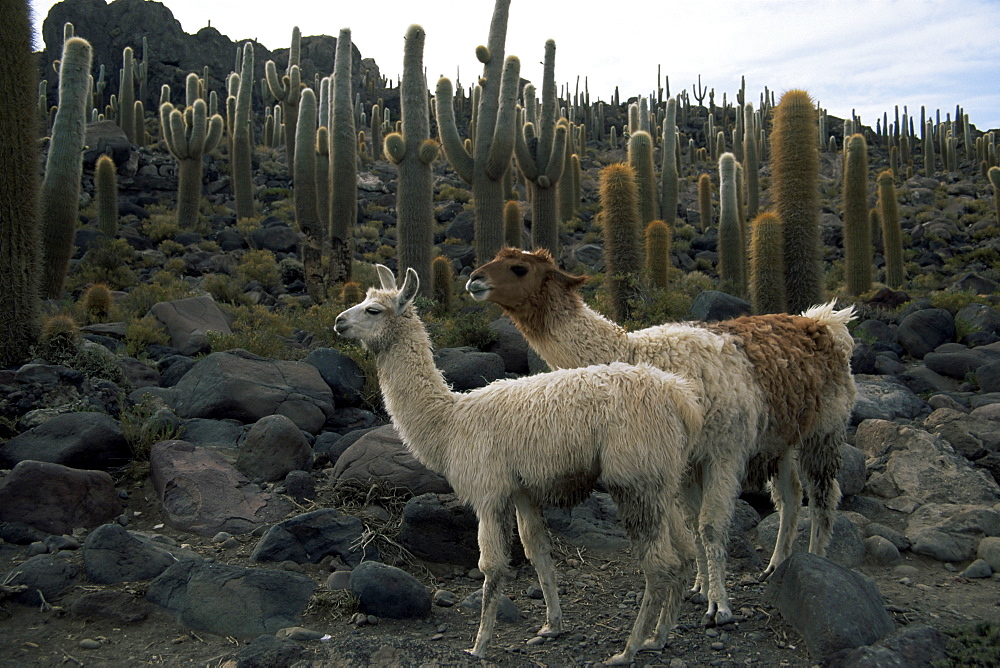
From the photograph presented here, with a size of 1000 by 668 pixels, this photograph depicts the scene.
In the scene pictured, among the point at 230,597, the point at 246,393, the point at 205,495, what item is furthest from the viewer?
the point at 246,393

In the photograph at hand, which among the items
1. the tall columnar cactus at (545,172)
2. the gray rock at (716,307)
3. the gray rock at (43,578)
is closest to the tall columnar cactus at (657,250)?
the gray rock at (716,307)

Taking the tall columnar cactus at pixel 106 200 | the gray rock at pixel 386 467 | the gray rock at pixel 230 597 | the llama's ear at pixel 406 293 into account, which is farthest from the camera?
the tall columnar cactus at pixel 106 200

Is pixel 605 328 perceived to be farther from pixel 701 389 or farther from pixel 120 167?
pixel 120 167

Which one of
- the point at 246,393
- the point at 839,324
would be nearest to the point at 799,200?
the point at 839,324

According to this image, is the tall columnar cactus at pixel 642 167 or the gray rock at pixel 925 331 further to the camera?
the tall columnar cactus at pixel 642 167

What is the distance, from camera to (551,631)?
4.96 m

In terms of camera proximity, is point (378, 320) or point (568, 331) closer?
point (378, 320)

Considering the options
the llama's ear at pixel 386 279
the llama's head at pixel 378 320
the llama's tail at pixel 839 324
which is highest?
the llama's ear at pixel 386 279

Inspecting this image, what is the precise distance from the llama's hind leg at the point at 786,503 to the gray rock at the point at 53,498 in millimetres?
5608

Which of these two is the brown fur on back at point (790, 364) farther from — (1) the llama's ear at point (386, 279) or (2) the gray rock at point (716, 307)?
(2) the gray rock at point (716, 307)

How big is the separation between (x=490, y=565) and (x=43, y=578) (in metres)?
3.15

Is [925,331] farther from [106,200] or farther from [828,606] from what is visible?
[106,200]

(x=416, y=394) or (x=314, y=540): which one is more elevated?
(x=416, y=394)

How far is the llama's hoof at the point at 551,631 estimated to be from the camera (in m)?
4.95
